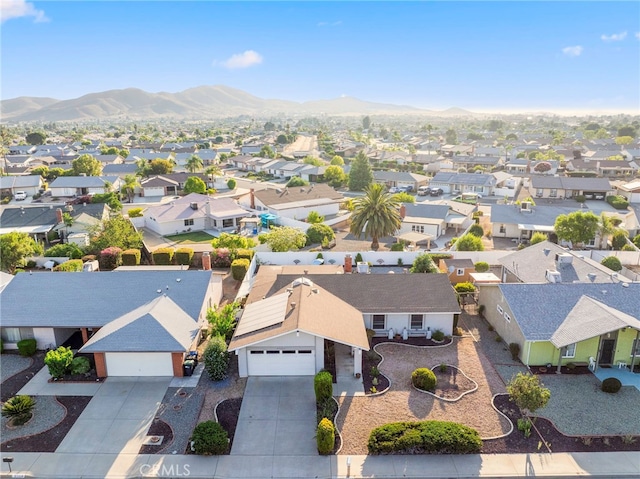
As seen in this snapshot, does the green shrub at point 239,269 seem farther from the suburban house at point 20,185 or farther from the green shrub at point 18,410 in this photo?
the suburban house at point 20,185

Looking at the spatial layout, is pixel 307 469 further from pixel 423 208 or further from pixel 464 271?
pixel 423 208

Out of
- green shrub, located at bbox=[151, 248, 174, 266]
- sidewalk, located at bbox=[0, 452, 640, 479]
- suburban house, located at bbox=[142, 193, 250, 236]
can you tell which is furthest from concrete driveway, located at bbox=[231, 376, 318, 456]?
suburban house, located at bbox=[142, 193, 250, 236]

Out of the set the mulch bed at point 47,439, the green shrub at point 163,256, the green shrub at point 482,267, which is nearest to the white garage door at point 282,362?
the mulch bed at point 47,439

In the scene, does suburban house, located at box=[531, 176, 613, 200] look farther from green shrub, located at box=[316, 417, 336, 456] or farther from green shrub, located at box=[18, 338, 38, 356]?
green shrub, located at box=[18, 338, 38, 356]

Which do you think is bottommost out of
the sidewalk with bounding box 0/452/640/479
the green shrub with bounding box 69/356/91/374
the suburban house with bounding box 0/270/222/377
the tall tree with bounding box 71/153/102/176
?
the sidewalk with bounding box 0/452/640/479

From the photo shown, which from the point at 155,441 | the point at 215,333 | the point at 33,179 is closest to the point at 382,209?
the point at 215,333
